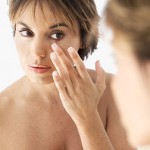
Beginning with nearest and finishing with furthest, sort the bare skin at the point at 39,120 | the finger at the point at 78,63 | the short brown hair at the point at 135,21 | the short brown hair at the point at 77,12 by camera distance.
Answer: the short brown hair at the point at 135,21 < the finger at the point at 78,63 < the short brown hair at the point at 77,12 < the bare skin at the point at 39,120

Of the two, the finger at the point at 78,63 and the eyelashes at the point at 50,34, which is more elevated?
the eyelashes at the point at 50,34

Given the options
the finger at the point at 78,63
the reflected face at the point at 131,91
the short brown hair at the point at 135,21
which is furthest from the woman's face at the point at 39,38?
the short brown hair at the point at 135,21

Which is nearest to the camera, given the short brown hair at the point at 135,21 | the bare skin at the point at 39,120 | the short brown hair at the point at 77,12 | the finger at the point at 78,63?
the short brown hair at the point at 135,21

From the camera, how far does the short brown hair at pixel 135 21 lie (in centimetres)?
70

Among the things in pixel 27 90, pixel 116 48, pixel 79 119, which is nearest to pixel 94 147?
pixel 79 119

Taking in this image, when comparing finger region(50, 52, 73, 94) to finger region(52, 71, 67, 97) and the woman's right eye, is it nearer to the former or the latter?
finger region(52, 71, 67, 97)

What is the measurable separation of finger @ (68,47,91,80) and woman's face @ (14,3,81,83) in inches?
4.6

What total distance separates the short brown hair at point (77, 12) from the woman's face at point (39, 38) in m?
0.02

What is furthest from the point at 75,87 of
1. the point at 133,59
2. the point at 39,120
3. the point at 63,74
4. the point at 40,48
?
the point at 133,59

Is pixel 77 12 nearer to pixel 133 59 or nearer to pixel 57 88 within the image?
pixel 57 88

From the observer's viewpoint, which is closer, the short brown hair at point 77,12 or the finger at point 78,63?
the finger at point 78,63

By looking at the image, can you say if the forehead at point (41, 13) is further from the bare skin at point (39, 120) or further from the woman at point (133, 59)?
the woman at point (133, 59)

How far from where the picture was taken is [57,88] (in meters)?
1.25

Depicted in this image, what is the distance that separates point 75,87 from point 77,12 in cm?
24
